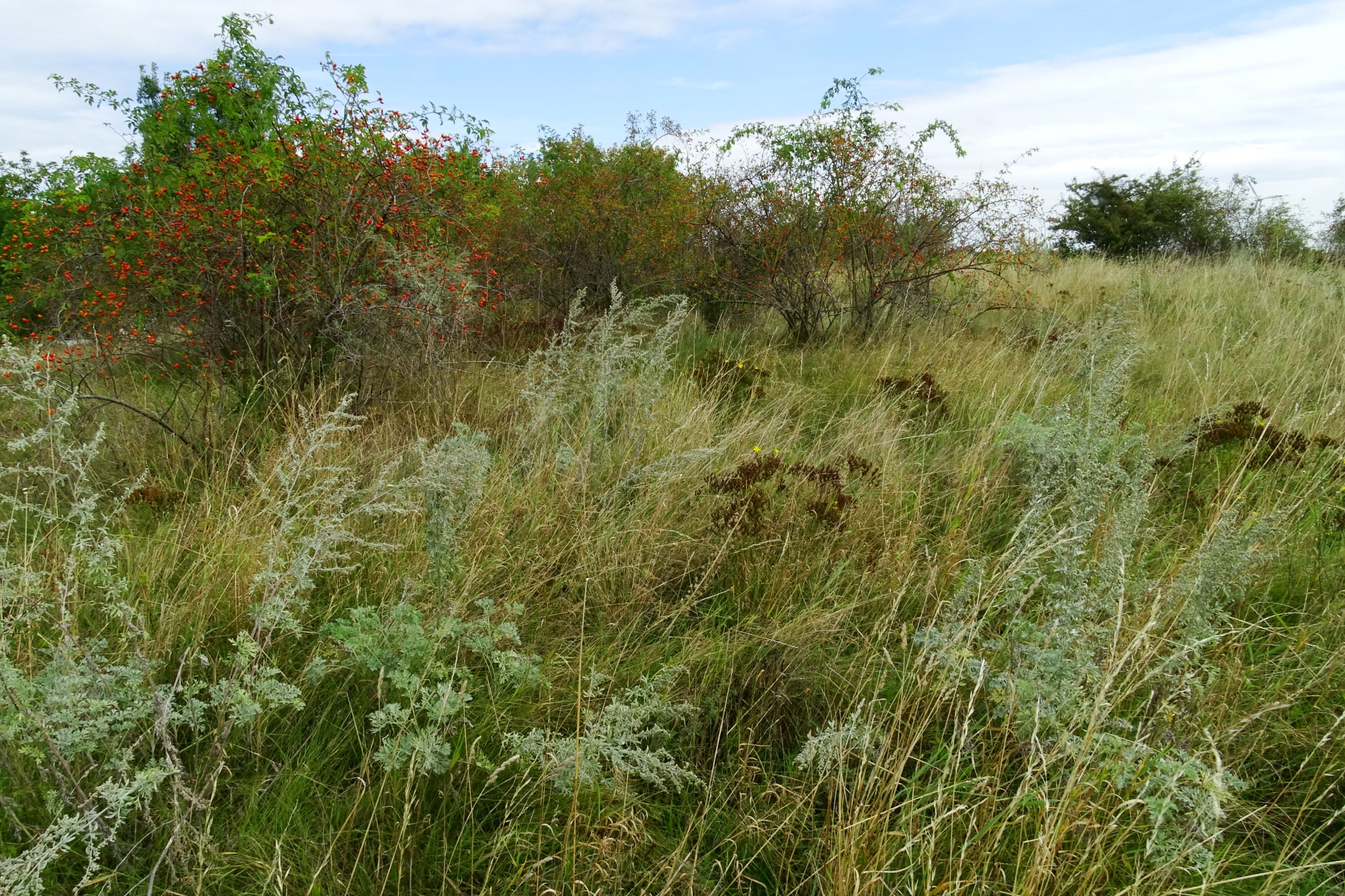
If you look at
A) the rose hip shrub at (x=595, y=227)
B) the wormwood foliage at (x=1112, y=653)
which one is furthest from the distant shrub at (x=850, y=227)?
the wormwood foliage at (x=1112, y=653)

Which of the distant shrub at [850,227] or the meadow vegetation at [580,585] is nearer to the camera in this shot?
the meadow vegetation at [580,585]

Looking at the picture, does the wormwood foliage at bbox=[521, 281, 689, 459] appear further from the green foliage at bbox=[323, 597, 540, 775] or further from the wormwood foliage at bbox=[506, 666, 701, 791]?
the wormwood foliage at bbox=[506, 666, 701, 791]

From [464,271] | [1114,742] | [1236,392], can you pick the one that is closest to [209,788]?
[1114,742]

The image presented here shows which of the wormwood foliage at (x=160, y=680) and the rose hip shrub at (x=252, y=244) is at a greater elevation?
the rose hip shrub at (x=252, y=244)

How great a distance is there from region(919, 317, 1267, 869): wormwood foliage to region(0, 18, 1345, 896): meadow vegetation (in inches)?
0.8

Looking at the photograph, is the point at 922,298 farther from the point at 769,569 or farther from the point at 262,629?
the point at 262,629

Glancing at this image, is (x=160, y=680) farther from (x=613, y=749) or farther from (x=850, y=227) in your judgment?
(x=850, y=227)

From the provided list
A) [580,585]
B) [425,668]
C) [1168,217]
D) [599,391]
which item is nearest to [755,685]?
[580,585]

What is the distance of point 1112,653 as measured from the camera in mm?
1440

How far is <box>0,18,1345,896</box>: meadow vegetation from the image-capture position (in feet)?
4.85

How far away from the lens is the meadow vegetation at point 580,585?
148 centimetres

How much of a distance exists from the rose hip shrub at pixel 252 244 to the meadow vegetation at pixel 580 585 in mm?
33

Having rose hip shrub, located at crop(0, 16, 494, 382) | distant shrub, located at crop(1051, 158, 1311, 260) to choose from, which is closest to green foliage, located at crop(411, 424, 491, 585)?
rose hip shrub, located at crop(0, 16, 494, 382)

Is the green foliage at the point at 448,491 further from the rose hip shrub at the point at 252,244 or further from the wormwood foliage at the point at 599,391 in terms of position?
the rose hip shrub at the point at 252,244
